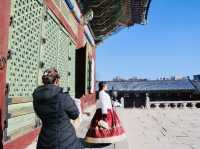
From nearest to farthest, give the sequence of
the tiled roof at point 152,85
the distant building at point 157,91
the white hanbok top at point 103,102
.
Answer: the white hanbok top at point 103,102 < the distant building at point 157,91 < the tiled roof at point 152,85

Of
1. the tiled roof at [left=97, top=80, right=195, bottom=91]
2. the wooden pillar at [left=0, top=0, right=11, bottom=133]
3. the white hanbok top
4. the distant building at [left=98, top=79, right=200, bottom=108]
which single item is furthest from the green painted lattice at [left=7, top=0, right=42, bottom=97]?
the tiled roof at [left=97, top=80, right=195, bottom=91]

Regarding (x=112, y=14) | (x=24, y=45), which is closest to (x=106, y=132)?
(x=24, y=45)

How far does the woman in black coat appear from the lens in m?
3.48

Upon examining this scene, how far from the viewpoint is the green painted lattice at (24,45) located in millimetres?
5266

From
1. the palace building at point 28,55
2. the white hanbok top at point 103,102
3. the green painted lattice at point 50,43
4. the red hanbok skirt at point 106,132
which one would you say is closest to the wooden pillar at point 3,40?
the palace building at point 28,55

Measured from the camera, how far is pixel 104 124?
6855mm

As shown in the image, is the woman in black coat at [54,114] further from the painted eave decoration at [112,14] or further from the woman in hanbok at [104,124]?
the painted eave decoration at [112,14]

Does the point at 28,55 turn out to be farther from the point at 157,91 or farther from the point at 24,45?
the point at 157,91

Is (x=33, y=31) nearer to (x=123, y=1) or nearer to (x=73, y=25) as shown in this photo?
(x=73, y=25)

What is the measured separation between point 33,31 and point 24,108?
133 centimetres

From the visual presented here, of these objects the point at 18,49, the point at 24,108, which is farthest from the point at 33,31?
the point at 24,108

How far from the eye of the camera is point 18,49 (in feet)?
17.9

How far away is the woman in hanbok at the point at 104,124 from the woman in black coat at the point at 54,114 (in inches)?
128

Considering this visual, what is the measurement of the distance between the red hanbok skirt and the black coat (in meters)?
3.35
